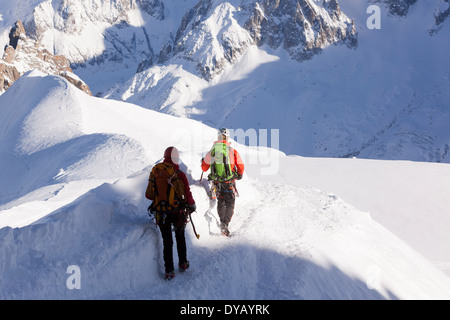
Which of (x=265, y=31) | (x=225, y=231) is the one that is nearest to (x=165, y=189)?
(x=225, y=231)

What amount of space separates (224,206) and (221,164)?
38.3 inches

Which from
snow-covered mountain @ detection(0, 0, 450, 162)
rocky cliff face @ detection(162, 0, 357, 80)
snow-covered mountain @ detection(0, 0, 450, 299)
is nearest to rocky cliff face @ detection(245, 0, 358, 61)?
rocky cliff face @ detection(162, 0, 357, 80)

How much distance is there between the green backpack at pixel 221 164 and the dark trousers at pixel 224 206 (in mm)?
355

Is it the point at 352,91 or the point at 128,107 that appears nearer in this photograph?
the point at 128,107

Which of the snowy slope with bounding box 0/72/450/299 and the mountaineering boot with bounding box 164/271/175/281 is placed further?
the mountaineering boot with bounding box 164/271/175/281

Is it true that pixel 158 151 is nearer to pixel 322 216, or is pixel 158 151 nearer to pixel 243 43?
pixel 322 216

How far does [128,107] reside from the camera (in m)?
33.8

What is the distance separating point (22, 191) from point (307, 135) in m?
107

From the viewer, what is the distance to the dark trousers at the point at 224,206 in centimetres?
826

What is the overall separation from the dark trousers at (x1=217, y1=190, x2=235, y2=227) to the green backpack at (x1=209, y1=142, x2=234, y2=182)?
36 cm

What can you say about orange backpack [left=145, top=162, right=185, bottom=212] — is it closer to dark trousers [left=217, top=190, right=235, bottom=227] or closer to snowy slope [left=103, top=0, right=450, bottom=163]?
dark trousers [left=217, top=190, right=235, bottom=227]

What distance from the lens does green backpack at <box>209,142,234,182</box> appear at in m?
8.23

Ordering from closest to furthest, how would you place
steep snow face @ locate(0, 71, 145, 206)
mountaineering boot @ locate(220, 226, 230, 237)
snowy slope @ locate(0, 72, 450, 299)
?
1. snowy slope @ locate(0, 72, 450, 299)
2. mountaineering boot @ locate(220, 226, 230, 237)
3. steep snow face @ locate(0, 71, 145, 206)
